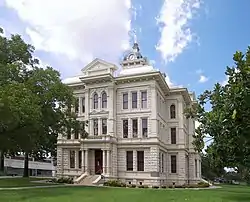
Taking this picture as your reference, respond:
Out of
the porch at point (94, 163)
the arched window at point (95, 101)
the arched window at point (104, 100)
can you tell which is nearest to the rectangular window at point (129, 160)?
the porch at point (94, 163)

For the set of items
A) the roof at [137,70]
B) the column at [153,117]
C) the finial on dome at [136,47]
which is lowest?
the column at [153,117]

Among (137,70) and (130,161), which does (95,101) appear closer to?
(137,70)

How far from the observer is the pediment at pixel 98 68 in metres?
42.7

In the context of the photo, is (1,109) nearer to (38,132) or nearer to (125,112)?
(38,132)

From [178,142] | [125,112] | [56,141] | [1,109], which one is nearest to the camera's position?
[1,109]

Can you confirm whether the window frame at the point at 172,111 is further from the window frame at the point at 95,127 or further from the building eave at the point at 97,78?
the window frame at the point at 95,127

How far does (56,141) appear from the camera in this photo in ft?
158

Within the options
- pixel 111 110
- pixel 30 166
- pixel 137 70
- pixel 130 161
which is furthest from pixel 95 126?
pixel 30 166

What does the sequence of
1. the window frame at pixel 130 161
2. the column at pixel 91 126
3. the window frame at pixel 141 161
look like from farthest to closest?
the column at pixel 91 126 < the window frame at pixel 130 161 < the window frame at pixel 141 161

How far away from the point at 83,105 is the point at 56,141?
7.03 m

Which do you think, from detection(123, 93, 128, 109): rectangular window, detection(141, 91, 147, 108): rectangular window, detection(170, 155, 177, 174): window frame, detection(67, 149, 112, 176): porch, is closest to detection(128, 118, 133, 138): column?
detection(123, 93, 128, 109): rectangular window

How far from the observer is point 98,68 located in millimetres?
43406

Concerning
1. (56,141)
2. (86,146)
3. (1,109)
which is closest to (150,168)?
(86,146)

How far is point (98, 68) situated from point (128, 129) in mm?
8348
